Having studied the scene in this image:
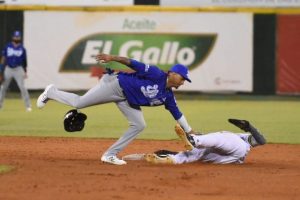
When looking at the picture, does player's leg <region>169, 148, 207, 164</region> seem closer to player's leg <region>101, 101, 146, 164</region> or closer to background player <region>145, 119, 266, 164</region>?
background player <region>145, 119, 266, 164</region>

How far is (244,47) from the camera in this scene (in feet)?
82.5

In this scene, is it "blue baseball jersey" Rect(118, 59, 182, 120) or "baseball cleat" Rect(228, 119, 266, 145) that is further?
"baseball cleat" Rect(228, 119, 266, 145)

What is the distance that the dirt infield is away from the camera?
7707 mm

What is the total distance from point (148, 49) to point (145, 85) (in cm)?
1556

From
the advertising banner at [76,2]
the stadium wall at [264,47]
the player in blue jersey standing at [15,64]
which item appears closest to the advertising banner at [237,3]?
the stadium wall at [264,47]

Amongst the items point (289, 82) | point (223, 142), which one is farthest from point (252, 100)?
point (223, 142)

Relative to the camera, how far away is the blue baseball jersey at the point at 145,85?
978cm

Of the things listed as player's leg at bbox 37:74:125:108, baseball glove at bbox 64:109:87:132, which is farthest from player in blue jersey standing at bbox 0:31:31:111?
player's leg at bbox 37:74:125:108

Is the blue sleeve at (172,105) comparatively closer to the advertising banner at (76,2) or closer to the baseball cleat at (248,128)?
the baseball cleat at (248,128)

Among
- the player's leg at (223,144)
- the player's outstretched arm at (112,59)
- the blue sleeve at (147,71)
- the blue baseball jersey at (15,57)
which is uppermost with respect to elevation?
the player's outstretched arm at (112,59)

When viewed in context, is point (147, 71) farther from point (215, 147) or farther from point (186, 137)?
point (215, 147)

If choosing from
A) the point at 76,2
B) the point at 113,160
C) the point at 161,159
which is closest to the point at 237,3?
the point at 76,2

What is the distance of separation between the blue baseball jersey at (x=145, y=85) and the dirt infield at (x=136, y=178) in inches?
33.9

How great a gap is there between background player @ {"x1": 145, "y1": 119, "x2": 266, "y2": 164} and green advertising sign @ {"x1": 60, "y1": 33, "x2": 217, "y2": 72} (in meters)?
14.8
